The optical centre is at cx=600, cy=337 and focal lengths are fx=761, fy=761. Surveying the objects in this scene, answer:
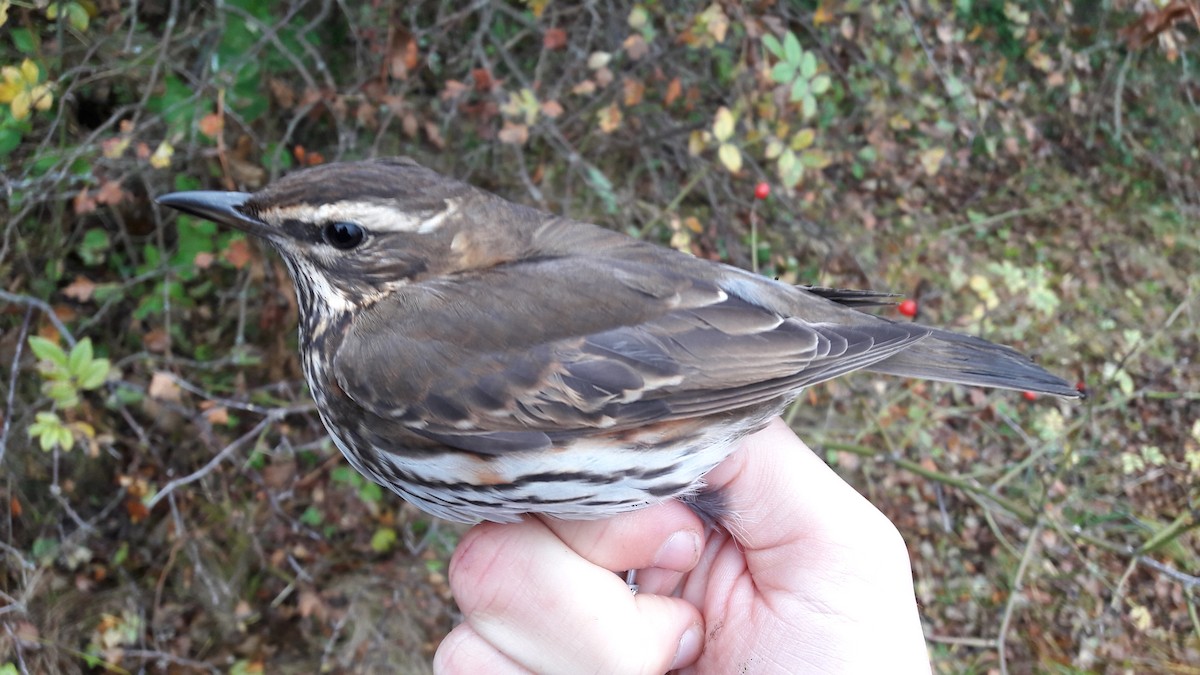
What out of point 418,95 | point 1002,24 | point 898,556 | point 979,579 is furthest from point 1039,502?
point 1002,24

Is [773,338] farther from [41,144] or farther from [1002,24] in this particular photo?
[1002,24]

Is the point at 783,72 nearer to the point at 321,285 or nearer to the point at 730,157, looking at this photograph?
the point at 730,157

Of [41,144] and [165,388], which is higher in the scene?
[41,144]

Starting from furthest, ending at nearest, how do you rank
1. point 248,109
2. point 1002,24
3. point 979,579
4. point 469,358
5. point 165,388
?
point 1002,24 → point 979,579 → point 248,109 → point 165,388 → point 469,358

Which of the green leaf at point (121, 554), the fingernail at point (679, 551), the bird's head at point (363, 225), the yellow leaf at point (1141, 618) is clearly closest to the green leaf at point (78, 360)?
the bird's head at point (363, 225)

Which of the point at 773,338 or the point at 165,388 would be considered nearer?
Answer: the point at 773,338

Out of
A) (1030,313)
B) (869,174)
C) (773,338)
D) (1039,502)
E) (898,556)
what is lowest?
(1030,313)
